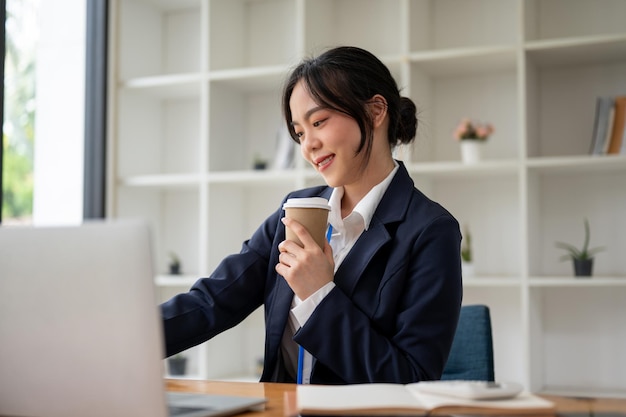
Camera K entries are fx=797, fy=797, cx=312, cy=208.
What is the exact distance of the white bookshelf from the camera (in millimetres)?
3084

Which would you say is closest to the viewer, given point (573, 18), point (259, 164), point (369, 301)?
point (369, 301)

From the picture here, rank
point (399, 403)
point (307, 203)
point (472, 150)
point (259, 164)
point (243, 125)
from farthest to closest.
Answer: point (243, 125) → point (259, 164) → point (472, 150) → point (307, 203) → point (399, 403)

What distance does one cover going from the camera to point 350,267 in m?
1.60

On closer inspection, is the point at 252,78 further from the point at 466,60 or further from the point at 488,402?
the point at 488,402

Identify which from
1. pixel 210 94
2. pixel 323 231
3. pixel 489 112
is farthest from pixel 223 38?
pixel 323 231

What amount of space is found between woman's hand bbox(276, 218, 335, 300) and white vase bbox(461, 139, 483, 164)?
68.6 inches

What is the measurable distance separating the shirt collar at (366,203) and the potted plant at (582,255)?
1.48 m

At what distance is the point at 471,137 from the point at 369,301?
1.70 metres

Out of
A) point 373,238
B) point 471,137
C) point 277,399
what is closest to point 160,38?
point 471,137

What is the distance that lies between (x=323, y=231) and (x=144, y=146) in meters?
2.45

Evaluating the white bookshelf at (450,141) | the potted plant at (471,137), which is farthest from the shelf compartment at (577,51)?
the potted plant at (471,137)

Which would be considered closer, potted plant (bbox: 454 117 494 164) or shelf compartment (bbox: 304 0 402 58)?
potted plant (bbox: 454 117 494 164)

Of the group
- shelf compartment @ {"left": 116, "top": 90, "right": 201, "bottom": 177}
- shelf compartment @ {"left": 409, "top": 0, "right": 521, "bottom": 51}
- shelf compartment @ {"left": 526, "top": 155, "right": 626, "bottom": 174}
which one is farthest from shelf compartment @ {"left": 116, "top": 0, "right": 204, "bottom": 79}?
shelf compartment @ {"left": 526, "top": 155, "right": 626, "bottom": 174}

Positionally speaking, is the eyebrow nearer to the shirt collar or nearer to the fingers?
the shirt collar
